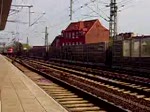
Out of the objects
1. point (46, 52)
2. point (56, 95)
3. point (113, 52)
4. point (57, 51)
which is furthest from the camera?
point (46, 52)

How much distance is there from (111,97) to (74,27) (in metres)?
94.4

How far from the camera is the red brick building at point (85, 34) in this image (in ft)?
319

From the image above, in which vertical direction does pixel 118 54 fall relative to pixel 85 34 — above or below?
below

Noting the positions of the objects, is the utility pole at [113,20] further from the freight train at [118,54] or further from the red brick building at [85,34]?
the red brick building at [85,34]

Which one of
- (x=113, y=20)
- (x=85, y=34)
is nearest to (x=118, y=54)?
(x=113, y=20)

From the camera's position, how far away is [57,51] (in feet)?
213

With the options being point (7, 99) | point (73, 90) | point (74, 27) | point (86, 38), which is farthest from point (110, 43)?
point (74, 27)

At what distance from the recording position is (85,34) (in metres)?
97.4

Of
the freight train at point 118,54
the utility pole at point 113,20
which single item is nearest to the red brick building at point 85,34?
the freight train at point 118,54

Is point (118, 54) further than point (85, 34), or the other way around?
point (85, 34)

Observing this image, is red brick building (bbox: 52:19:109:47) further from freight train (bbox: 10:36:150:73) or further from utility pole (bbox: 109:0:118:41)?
utility pole (bbox: 109:0:118:41)

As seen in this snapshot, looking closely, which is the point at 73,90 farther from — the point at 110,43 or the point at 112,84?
the point at 110,43

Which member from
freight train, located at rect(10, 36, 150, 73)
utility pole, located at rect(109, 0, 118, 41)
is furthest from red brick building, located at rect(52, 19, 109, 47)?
utility pole, located at rect(109, 0, 118, 41)

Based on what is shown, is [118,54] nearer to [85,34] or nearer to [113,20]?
[113,20]
